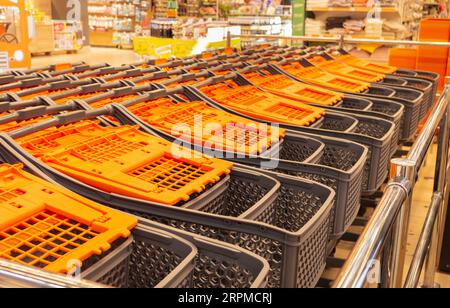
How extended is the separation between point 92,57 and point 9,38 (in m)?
5.34

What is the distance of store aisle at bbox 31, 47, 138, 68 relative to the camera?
13.4m

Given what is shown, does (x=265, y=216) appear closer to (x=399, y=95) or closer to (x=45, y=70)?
(x=45, y=70)

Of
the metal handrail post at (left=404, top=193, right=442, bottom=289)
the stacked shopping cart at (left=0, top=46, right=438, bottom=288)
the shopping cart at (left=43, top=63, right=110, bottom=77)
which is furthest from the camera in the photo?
the shopping cart at (left=43, top=63, right=110, bottom=77)

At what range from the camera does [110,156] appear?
1.92 meters

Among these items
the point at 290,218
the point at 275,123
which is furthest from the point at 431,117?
the point at 275,123

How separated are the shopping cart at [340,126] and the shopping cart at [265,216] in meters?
0.73

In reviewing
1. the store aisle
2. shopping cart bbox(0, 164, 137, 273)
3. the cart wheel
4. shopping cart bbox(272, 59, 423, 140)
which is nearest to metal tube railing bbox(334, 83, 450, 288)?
shopping cart bbox(0, 164, 137, 273)

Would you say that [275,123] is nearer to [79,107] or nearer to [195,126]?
[195,126]

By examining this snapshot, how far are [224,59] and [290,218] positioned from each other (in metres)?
2.51

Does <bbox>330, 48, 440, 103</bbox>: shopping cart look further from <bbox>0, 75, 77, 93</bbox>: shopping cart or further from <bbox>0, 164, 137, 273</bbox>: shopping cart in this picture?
<bbox>0, 164, 137, 273</bbox>: shopping cart

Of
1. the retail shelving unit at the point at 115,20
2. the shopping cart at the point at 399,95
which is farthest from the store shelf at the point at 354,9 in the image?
the retail shelving unit at the point at 115,20

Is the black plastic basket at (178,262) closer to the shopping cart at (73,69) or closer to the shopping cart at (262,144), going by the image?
the shopping cart at (262,144)

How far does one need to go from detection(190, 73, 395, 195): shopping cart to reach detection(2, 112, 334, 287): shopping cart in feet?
2.38

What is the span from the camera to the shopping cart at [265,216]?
5.08 ft
